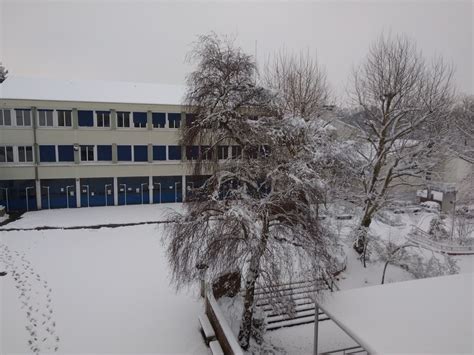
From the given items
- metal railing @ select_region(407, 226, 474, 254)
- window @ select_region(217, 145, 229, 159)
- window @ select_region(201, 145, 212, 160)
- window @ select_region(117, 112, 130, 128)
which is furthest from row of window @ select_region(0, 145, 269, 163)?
metal railing @ select_region(407, 226, 474, 254)

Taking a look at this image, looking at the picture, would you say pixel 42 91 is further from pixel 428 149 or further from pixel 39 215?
pixel 428 149

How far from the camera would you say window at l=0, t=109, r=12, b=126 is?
78.2 feet

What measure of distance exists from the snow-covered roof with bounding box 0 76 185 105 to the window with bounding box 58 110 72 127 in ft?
3.26

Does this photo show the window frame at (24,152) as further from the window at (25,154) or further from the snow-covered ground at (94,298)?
the snow-covered ground at (94,298)

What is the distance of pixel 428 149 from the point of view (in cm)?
1700

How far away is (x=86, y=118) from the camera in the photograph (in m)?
25.5

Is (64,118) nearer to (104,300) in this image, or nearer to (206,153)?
(104,300)

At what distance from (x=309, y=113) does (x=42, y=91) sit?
2152cm

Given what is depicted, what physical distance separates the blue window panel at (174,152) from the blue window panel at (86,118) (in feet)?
21.3

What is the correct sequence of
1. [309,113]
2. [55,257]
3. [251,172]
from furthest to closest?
[309,113]
[55,257]
[251,172]

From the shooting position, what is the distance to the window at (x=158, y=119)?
Result: 2700cm

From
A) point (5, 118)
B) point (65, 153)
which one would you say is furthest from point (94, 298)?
point (5, 118)

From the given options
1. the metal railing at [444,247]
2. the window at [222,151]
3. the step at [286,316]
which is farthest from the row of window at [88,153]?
the metal railing at [444,247]

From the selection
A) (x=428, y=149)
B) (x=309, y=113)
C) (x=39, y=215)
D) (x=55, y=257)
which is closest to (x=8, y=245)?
(x=55, y=257)
